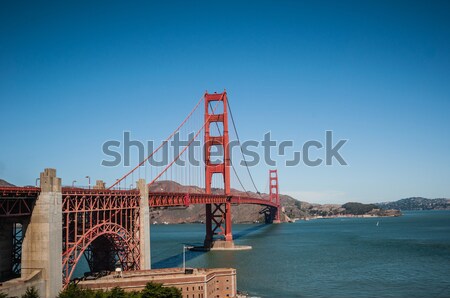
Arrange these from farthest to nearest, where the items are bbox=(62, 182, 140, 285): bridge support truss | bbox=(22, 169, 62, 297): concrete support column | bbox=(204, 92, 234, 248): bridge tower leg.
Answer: bbox=(204, 92, 234, 248): bridge tower leg → bbox=(62, 182, 140, 285): bridge support truss → bbox=(22, 169, 62, 297): concrete support column

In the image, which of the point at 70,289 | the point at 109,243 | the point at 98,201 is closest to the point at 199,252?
the point at 109,243

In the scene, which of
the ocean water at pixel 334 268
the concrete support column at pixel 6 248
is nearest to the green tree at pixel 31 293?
the concrete support column at pixel 6 248

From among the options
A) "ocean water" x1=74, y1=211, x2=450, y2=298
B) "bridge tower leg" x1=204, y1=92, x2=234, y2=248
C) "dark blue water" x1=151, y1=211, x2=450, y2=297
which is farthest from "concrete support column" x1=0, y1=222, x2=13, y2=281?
"bridge tower leg" x1=204, y1=92, x2=234, y2=248

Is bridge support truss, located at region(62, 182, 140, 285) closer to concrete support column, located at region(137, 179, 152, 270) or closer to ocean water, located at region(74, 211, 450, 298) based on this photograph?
concrete support column, located at region(137, 179, 152, 270)

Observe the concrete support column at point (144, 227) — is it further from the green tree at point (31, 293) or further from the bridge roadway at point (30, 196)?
the green tree at point (31, 293)

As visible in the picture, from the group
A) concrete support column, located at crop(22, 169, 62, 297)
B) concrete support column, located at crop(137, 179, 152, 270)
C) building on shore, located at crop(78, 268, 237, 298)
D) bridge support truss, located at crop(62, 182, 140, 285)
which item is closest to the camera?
concrete support column, located at crop(22, 169, 62, 297)

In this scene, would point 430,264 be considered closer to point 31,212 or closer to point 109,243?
point 109,243

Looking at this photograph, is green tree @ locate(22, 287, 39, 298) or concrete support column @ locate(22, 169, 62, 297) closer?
green tree @ locate(22, 287, 39, 298)

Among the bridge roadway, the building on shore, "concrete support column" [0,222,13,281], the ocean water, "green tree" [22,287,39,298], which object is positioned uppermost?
the bridge roadway
